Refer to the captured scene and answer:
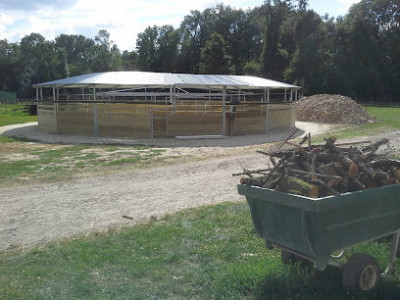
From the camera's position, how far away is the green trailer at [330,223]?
3975 millimetres

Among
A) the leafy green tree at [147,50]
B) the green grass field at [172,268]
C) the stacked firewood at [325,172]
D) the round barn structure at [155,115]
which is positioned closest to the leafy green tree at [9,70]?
the leafy green tree at [147,50]

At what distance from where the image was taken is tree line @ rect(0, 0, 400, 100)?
59.3 metres

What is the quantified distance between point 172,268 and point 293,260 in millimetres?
1307

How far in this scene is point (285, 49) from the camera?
6366cm

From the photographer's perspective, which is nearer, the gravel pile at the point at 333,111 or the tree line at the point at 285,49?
the gravel pile at the point at 333,111

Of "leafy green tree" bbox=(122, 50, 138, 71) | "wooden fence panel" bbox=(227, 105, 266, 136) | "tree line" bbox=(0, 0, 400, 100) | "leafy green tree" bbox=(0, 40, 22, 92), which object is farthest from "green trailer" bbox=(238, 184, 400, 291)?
"leafy green tree" bbox=(0, 40, 22, 92)

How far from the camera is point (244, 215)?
6.95m

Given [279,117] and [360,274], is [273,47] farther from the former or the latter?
[360,274]

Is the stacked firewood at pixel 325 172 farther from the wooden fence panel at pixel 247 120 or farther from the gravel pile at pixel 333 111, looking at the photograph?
the gravel pile at pixel 333 111

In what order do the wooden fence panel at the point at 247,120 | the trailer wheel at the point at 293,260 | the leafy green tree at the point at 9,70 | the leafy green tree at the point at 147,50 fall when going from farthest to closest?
the leafy green tree at the point at 9,70 → the leafy green tree at the point at 147,50 → the wooden fence panel at the point at 247,120 → the trailer wheel at the point at 293,260

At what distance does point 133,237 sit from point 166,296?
184 cm

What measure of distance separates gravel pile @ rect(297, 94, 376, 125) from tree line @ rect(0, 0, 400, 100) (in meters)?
29.8

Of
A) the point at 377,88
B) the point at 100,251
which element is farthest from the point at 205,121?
the point at 377,88

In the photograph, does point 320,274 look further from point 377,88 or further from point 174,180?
point 377,88
